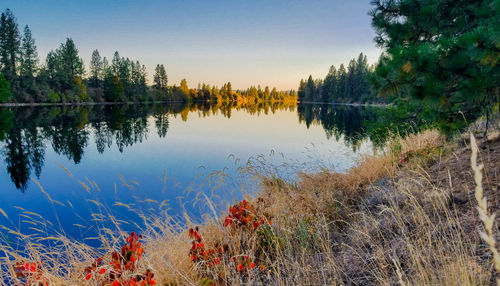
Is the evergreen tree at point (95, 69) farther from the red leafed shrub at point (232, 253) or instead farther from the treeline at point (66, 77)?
the red leafed shrub at point (232, 253)

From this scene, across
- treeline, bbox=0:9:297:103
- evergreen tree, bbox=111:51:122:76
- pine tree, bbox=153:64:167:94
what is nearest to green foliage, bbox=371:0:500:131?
treeline, bbox=0:9:297:103

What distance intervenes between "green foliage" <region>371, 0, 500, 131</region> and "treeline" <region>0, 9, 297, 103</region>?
1783 inches

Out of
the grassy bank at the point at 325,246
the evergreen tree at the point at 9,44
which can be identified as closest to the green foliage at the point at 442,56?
the grassy bank at the point at 325,246

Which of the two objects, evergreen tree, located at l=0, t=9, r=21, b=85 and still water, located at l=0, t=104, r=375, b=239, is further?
evergreen tree, located at l=0, t=9, r=21, b=85

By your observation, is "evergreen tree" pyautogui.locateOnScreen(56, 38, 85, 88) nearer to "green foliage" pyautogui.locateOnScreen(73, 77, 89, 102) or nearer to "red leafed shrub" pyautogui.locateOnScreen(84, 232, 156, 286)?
"green foliage" pyautogui.locateOnScreen(73, 77, 89, 102)

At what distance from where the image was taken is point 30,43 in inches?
1734

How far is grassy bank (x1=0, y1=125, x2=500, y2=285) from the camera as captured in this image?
88.6 inches

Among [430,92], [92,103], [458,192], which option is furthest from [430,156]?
[92,103]

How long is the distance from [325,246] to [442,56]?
2694 millimetres

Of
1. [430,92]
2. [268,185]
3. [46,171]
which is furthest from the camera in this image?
[46,171]

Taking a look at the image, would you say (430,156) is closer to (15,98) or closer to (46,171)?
(46,171)

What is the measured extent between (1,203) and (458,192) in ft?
33.1

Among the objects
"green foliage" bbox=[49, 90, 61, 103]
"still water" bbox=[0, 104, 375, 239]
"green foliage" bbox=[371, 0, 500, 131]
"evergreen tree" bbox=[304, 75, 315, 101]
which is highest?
"evergreen tree" bbox=[304, 75, 315, 101]

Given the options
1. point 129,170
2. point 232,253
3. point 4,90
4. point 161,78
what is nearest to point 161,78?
point 161,78
